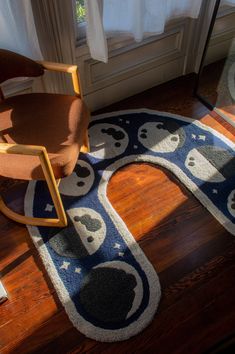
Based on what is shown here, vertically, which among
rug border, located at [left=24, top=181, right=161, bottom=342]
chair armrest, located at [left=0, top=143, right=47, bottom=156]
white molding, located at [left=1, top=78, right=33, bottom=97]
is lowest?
rug border, located at [left=24, top=181, right=161, bottom=342]

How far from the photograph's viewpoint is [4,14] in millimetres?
1506

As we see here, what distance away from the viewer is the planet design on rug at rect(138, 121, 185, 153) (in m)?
2.04

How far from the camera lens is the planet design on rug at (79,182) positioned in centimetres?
183

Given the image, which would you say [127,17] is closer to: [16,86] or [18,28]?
[18,28]

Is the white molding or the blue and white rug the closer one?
the blue and white rug

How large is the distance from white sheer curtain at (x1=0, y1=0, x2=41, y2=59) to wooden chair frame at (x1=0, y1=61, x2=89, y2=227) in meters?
0.13

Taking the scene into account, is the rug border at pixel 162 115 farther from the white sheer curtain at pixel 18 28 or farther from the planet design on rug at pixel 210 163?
the white sheer curtain at pixel 18 28

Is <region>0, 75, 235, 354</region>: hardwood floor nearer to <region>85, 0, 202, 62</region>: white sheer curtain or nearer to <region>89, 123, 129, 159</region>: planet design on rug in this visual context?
<region>89, 123, 129, 159</region>: planet design on rug

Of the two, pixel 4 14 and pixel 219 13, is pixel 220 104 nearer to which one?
pixel 219 13

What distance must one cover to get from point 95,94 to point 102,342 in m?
1.48

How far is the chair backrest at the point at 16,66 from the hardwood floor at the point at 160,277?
0.61 meters

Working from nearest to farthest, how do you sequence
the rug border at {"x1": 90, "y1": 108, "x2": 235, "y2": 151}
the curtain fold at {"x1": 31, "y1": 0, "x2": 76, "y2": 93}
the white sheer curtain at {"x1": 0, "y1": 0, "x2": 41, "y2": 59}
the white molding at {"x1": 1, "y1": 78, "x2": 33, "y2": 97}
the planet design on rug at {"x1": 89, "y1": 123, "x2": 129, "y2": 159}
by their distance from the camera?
the white sheer curtain at {"x1": 0, "y1": 0, "x2": 41, "y2": 59} → the curtain fold at {"x1": 31, "y1": 0, "x2": 76, "y2": 93} → the white molding at {"x1": 1, "y1": 78, "x2": 33, "y2": 97} → the planet design on rug at {"x1": 89, "y1": 123, "x2": 129, "y2": 159} → the rug border at {"x1": 90, "y1": 108, "x2": 235, "y2": 151}

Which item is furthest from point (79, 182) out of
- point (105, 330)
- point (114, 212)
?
point (105, 330)

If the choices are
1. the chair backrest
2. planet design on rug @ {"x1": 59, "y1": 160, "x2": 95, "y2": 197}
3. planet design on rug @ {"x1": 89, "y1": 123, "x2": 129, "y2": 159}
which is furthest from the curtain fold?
planet design on rug @ {"x1": 59, "y1": 160, "x2": 95, "y2": 197}
